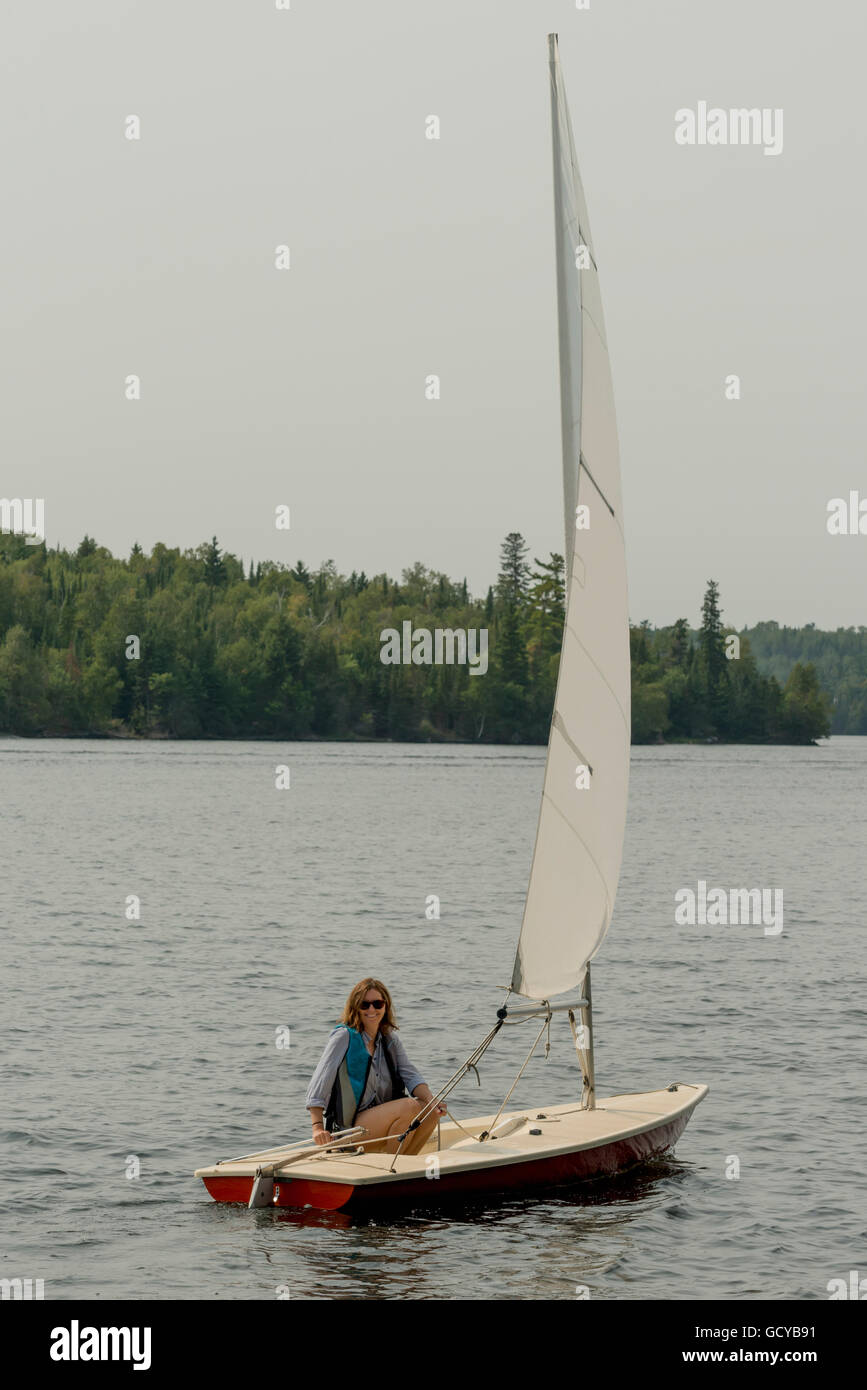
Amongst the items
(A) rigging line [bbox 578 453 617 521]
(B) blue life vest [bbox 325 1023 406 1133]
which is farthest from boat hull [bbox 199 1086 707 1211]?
(A) rigging line [bbox 578 453 617 521]

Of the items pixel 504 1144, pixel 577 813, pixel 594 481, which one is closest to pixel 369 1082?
pixel 504 1144

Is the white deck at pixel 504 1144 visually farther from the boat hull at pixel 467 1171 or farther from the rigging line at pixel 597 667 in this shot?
the rigging line at pixel 597 667

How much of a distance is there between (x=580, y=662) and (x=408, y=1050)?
10.4 m

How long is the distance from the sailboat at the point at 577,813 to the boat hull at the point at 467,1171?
22 mm

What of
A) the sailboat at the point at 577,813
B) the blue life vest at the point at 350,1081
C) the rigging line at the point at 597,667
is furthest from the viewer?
the rigging line at the point at 597,667

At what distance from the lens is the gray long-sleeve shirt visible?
563 inches

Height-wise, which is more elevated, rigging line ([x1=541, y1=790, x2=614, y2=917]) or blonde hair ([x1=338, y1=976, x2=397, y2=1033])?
rigging line ([x1=541, y1=790, x2=614, y2=917])

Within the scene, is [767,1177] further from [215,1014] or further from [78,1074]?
[215,1014]

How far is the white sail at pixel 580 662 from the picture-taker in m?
15.5

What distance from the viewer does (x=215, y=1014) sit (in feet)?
90.5

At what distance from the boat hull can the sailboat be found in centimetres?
2

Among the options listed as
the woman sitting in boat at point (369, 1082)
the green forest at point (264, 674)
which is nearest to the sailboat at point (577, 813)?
the woman sitting in boat at point (369, 1082)

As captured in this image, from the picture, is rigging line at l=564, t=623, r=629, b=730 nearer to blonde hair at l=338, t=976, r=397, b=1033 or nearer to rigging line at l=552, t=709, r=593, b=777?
rigging line at l=552, t=709, r=593, b=777

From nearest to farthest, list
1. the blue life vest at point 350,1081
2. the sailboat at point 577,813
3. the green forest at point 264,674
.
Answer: the blue life vest at point 350,1081
the sailboat at point 577,813
the green forest at point 264,674
